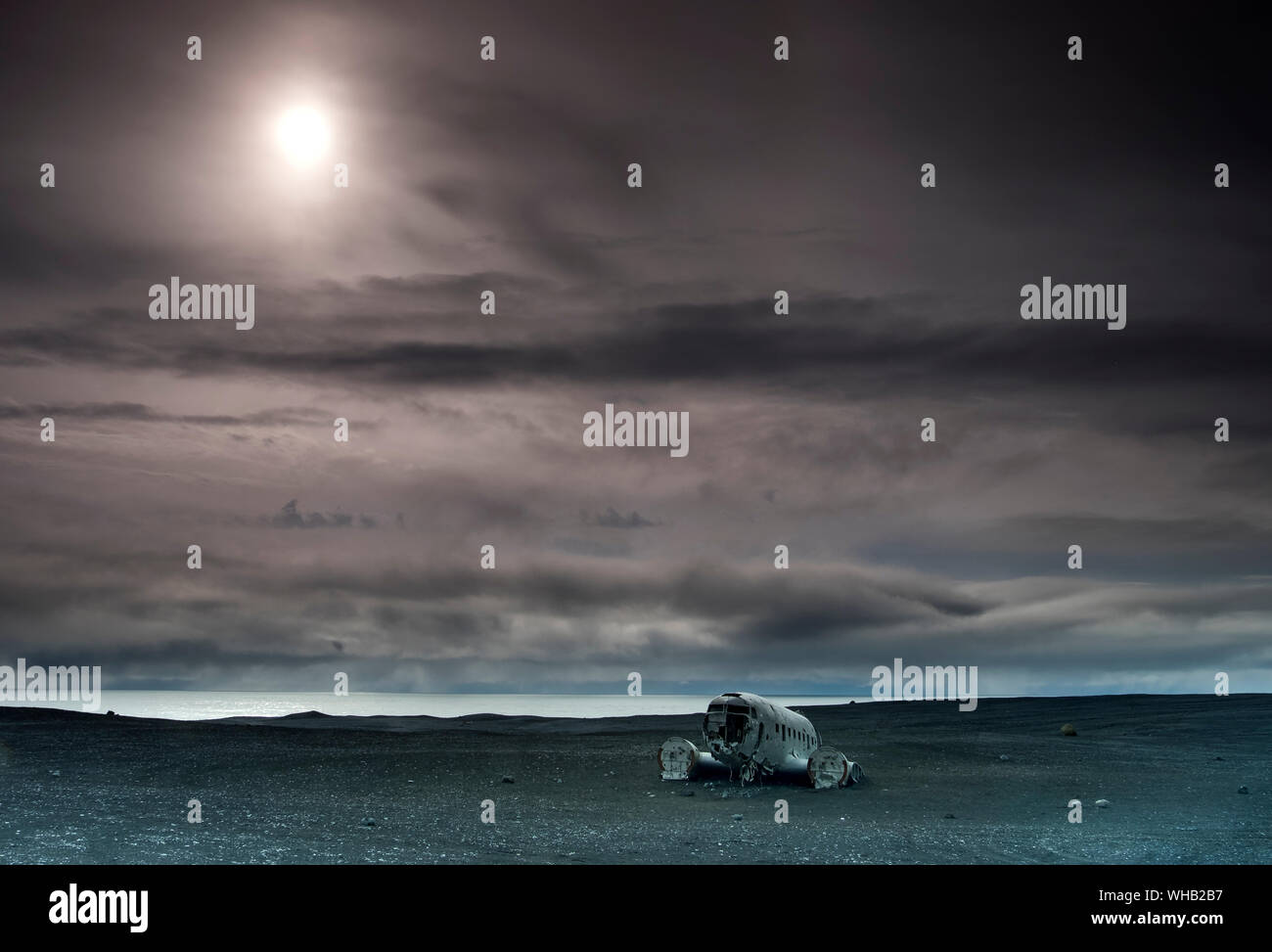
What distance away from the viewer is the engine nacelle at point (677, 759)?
50594 millimetres

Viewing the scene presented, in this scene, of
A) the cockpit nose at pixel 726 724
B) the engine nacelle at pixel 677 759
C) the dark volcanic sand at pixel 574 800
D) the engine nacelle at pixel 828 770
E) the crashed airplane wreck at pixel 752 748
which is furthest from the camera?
the engine nacelle at pixel 677 759

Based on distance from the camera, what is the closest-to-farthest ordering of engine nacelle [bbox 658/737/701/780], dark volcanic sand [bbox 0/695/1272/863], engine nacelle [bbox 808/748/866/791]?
dark volcanic sand [bbox 0/695/1272/863]
engine nacelle [bbox 808/748/866/791]
engine nacelle [bbox 658/737/701/780]

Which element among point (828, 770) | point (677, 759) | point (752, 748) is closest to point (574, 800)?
point (677, 759)

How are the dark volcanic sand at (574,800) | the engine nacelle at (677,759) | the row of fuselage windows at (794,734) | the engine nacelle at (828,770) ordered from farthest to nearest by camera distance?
the engine nacelle at (677,759) < the engine nacelle at (828,770) < the row of fuselage windows at (794,734) < the dark volcanic sand at (574,800)

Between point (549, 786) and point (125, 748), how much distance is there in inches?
1035

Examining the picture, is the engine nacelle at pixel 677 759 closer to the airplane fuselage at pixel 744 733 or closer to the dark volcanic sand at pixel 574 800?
the dark volcanic sand at pixel 574 800

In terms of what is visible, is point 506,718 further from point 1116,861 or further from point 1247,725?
point 1116,861

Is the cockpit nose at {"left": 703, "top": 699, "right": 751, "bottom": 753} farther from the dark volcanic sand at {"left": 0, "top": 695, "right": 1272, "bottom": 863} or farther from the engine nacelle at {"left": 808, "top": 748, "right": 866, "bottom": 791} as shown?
the engine nacelle at {"left": 808, "top": 748, "right": 866, "bottom": 791}

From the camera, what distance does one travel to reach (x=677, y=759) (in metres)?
51.0

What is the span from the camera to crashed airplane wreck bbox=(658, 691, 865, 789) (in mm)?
47156

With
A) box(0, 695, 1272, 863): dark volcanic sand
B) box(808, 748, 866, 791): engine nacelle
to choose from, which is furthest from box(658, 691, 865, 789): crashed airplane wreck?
box(0, 695, 1272, 863): dark volcanic sand

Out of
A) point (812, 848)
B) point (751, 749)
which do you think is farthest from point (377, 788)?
point (812, 848)

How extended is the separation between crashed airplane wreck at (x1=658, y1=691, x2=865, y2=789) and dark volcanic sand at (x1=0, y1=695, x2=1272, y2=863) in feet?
3.31

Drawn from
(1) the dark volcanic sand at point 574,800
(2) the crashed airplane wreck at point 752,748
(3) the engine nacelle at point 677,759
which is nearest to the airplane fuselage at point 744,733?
(2) the crashed airplane wreck at point 752,748
